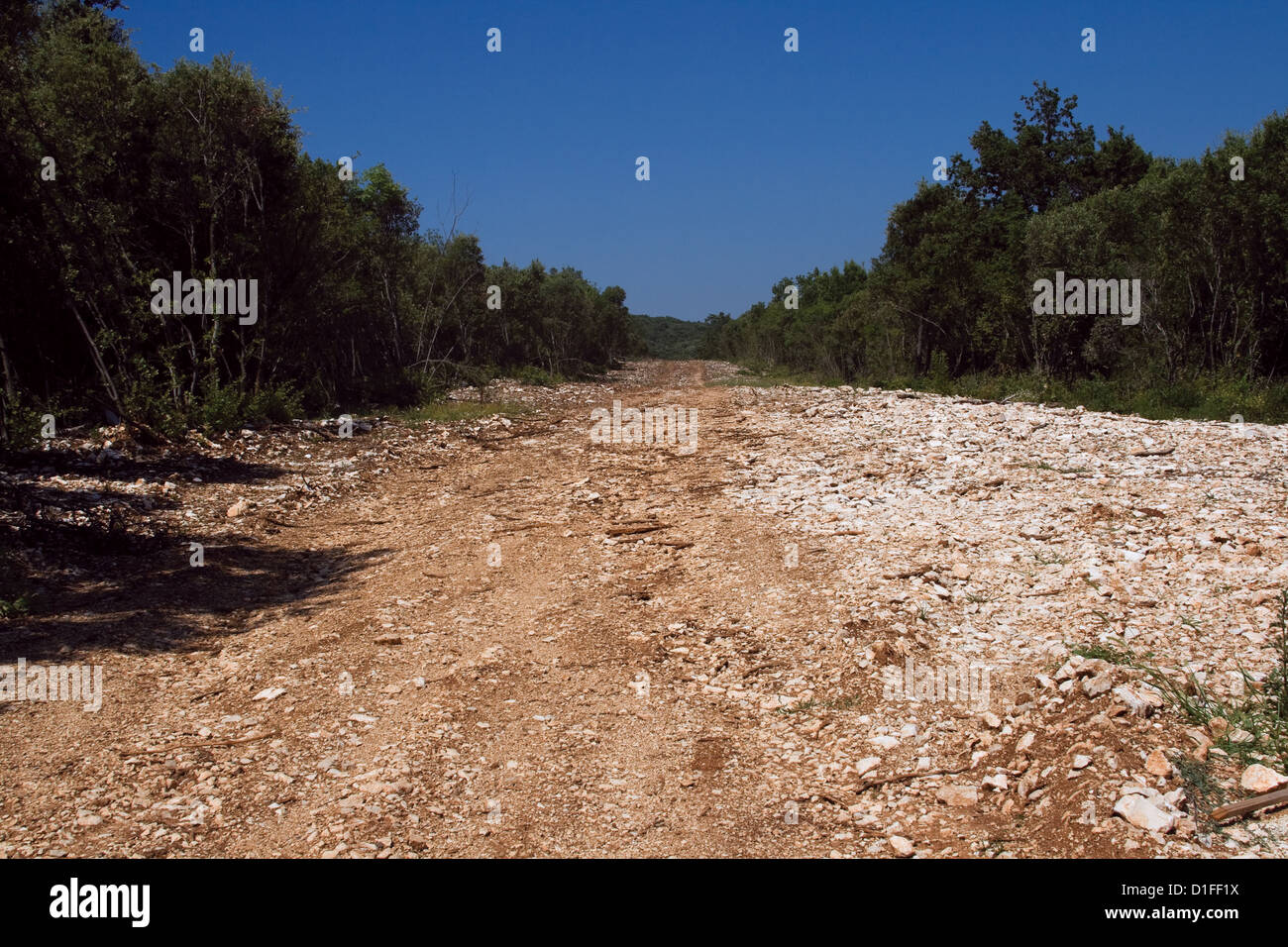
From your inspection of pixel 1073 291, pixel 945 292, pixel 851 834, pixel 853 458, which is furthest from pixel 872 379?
pixel 851 834

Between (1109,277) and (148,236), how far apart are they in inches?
865

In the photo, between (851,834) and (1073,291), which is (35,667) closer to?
(851,834)

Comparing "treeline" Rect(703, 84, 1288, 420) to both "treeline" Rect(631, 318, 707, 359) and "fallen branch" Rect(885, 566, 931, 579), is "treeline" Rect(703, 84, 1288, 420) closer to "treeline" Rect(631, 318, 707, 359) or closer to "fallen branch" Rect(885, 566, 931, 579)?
"fallen branch" Rect(885, 566, 931, 579)

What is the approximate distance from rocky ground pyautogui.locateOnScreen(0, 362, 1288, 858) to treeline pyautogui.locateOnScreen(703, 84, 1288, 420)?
8.83 metres

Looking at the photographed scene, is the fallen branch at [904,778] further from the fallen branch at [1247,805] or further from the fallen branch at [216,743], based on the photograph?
the fallen branch at [216,743]

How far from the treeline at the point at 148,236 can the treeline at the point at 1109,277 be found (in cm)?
1646

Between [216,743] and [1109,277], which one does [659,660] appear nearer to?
[216,743]

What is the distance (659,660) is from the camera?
5.44 m

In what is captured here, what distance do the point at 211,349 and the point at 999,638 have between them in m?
13.1

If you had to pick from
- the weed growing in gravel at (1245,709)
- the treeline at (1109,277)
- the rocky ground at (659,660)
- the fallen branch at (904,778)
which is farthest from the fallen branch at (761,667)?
the treeline at (1109,277)

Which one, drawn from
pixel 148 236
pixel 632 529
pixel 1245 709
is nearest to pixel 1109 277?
pixel 632 529

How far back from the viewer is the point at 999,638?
5258 millimetres

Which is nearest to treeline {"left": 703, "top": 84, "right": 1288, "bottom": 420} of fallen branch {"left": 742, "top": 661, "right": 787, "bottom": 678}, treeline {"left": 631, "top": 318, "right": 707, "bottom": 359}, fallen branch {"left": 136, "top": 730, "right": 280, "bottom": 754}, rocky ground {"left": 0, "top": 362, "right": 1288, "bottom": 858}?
rocky ground {"left": 0, "top": 362, "right": 1288, "bottom": 858}

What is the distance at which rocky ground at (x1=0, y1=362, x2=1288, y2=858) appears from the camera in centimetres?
360
